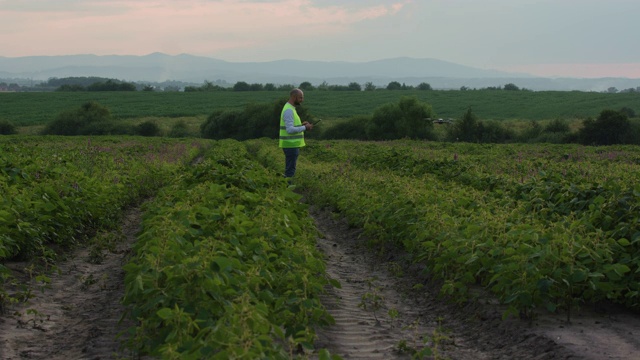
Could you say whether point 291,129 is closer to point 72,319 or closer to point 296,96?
point 296,96

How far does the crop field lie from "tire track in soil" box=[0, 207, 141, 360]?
0.26m

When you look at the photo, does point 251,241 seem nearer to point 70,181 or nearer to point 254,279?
point 254,279

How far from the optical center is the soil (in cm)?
573

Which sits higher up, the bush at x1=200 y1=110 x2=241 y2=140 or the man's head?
the man's head

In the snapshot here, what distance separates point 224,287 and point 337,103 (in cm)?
8597

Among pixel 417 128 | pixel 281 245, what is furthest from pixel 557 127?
pixel 281 245

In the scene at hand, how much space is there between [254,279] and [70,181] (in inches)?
276

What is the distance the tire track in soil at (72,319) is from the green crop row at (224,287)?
1.41 feet

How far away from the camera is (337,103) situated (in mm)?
90438

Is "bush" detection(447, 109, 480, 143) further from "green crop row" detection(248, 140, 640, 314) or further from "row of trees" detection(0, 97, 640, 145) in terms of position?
"green crop row" detection(248, 140, 640, 314)

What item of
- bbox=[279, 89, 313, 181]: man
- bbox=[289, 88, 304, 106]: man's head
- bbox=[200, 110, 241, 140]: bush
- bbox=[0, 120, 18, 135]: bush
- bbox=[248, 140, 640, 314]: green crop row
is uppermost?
bbox=[289, 88, 304, 106]: man's head

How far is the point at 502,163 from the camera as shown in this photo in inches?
805

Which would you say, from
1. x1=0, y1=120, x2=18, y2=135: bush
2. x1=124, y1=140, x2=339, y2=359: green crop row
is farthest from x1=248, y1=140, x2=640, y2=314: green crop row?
x1=0, y1=120, x2=18, y2=135: bush

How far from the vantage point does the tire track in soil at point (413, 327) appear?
5801 mm
